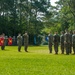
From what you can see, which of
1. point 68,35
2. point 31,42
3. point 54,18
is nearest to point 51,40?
point 68,35

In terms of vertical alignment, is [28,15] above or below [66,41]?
above

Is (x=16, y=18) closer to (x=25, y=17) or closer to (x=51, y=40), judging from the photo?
(x=25, y=17)

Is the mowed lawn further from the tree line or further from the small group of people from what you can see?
the tree line

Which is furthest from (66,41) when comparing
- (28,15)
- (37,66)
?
(28,15)

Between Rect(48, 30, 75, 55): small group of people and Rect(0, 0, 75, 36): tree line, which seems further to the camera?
Rect(0, 0, 75, 36): tree line

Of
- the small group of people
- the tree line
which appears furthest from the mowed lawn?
the tree line

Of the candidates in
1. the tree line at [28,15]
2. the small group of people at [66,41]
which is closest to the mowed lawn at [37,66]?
the small group of people at [66,41]

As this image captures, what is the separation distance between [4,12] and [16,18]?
358cm

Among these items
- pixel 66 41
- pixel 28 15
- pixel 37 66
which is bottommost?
pixel 37 66

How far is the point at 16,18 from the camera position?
9250cm

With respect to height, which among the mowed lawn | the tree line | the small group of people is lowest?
the mowed lawn

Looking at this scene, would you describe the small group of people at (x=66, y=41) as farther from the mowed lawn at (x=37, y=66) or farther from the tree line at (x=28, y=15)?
the tree line at (x=28, y=15)

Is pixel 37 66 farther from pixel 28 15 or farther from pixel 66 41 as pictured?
pixel 28 15

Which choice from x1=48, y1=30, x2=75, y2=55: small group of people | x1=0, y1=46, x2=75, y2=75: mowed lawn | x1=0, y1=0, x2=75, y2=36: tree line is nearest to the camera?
x1=0, y1=46, x2=75, y2=75: mowed lawn
